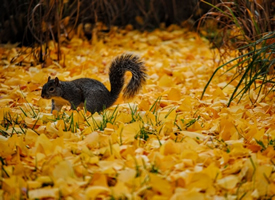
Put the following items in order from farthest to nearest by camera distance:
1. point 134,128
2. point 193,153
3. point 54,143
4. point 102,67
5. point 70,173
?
point 102,67, point 134,128, point 54,143, point 193,153, point 70,173

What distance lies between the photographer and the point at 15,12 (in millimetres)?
5996

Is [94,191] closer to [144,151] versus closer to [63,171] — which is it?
[63,171]

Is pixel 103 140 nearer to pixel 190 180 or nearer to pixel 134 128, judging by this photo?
pixel 134 128

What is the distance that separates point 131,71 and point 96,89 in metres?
0.32

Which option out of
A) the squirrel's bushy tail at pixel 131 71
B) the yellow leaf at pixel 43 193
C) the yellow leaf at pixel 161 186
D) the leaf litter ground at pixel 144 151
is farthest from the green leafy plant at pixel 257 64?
the yellow leaf at pixel 43 193

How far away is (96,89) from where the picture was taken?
344 cm

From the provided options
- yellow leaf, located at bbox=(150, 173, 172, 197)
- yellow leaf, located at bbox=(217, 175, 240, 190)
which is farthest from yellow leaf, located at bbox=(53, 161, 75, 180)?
yellow leaf, located at bbox=(217, 175, 240, 190)

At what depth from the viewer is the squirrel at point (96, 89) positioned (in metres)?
3.37

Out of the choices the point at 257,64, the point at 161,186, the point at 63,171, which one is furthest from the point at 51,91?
the point at 161,186

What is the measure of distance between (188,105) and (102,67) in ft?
6.84

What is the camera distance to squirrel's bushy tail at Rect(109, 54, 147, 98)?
340 centimetres

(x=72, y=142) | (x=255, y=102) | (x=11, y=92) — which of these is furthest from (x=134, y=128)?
(x=11, y=92)

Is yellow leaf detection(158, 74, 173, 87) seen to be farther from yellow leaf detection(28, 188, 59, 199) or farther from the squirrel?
yellow leaf detection(28, 188, 59, 199)

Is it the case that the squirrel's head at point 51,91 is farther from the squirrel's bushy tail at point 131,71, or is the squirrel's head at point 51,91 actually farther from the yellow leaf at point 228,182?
the yellow leaf at point 228,182
